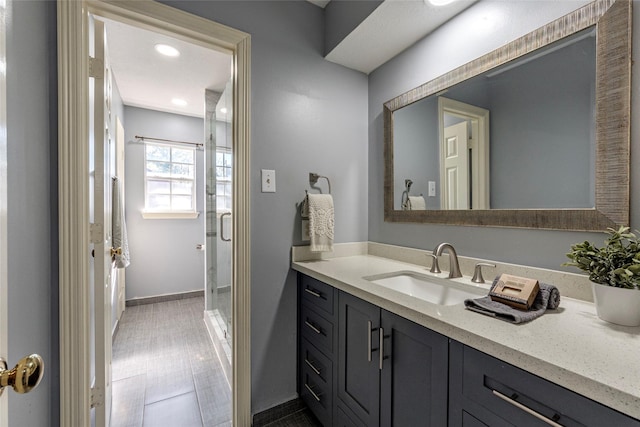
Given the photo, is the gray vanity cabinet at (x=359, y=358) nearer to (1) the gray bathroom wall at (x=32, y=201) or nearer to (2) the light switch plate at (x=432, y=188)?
(2) the light switch plate at (x=432, y=188)

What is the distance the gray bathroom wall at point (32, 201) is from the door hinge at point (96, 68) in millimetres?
154

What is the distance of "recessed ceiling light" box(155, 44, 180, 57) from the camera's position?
2029 mm

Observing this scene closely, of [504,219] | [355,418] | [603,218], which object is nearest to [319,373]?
[355,418]

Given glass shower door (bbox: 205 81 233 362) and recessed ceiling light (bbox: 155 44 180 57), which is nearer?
recessed ceiling light (bbox: 155 44 180 57)

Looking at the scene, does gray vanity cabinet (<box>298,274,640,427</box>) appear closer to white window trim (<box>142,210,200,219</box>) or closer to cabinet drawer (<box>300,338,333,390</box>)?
cabinet drawer (<box>300,338,333,390</box>)

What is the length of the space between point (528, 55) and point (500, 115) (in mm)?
236

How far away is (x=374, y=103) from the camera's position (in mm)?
1934

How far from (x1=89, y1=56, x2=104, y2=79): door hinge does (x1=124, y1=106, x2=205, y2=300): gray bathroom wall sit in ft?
8.00

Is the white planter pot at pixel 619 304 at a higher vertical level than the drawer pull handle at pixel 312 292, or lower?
higher

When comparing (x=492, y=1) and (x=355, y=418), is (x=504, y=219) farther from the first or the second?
(x=355, y=418)

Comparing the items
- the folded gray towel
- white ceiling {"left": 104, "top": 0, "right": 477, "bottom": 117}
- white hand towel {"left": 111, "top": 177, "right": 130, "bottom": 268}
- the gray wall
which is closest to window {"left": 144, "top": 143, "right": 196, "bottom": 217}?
white ceiling {"left": 104, "top": 0, "right": 477, "bottom": 117}

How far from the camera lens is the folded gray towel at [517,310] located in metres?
0.81

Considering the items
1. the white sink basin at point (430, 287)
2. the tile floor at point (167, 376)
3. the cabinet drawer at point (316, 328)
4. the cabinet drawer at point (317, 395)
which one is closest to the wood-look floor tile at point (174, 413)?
the tile floor at point (167, 376)

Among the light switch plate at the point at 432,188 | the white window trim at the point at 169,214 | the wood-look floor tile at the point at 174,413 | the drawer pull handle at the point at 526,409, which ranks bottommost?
the wood-look floor tile at the point at 174,413
